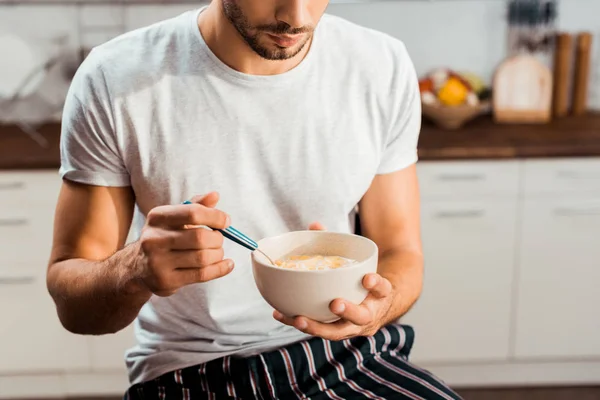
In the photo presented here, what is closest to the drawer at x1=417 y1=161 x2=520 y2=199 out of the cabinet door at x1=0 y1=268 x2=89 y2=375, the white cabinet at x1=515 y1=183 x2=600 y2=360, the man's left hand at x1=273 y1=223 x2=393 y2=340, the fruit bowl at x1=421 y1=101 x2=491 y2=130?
the white cabinet at x1=515 y1=183 x2=600 y2=360

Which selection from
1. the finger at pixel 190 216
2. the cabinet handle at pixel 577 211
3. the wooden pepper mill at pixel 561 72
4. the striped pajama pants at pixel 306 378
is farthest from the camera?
the wooden pepper mill at pixel 561 72

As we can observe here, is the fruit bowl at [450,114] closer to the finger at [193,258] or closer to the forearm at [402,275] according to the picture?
the forearm at [402,275]

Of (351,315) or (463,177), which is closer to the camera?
(351,315)

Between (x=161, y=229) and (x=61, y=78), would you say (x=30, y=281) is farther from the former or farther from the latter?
(x=161, y=229)

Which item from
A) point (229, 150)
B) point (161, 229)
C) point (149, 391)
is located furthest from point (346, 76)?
point (149, 391)

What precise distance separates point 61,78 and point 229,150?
1.79m

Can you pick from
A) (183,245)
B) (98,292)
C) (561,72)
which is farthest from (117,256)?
(561,72)

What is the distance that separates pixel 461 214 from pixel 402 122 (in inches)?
45.0

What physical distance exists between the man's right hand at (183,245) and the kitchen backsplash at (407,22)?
2.01 m

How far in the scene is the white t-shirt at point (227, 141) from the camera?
47.4 inches

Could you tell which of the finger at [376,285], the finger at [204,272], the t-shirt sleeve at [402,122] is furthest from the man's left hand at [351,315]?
the t-shirt sleeve at [402,122]

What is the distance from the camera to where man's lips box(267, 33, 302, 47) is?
3.65 ft

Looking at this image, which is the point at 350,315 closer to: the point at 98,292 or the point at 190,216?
the point at 190,216

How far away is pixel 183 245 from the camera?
2.96 feet
